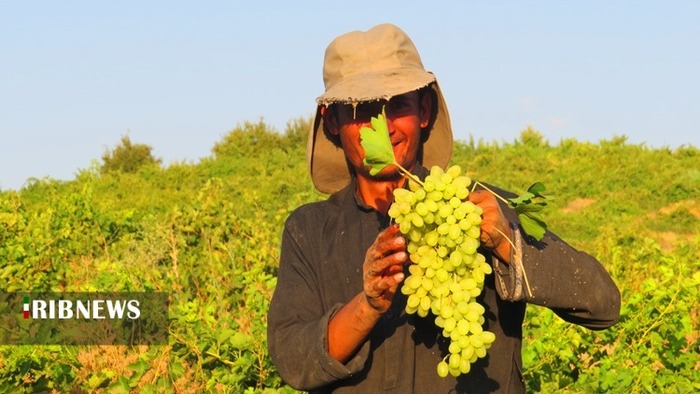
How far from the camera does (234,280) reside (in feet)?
25.0

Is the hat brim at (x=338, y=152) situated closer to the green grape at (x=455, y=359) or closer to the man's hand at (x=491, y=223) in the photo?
the man's hand at (x=491, y=223)

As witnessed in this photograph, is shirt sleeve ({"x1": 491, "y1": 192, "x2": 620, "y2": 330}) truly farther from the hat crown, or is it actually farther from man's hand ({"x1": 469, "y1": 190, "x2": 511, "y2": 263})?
the hat crown

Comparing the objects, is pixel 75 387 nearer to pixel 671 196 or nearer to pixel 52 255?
pixel 52 255

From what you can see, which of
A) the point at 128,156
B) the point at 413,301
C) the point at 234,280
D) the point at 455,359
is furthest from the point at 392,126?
the point at 128,156

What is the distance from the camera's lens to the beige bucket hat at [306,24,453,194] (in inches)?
119

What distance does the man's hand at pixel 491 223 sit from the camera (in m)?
2.49

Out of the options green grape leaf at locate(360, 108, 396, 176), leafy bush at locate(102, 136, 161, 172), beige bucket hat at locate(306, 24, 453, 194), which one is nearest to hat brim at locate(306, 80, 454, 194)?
beige bucket hat at locate(306, 24, 453, 194)

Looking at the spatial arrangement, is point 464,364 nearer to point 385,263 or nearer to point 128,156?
point 385,263

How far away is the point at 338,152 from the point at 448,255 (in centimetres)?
114

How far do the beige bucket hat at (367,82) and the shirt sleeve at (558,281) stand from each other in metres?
0.58

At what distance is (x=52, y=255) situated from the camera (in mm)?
9461

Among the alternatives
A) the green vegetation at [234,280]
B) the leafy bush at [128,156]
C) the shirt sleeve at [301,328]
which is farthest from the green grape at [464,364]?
the leafy bush at [128,156]

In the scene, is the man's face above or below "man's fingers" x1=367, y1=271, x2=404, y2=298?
above

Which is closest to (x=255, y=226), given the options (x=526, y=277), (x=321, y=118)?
(x=321, y=118)
